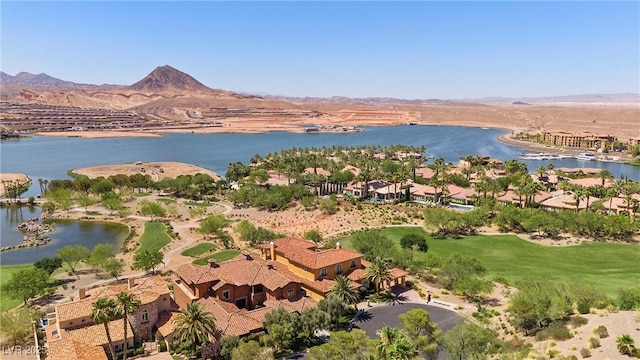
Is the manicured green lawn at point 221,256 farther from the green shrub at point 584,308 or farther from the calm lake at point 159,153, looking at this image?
the calm lake at point 159,153

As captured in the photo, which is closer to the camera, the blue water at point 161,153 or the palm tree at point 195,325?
the palm tree at point 195,325

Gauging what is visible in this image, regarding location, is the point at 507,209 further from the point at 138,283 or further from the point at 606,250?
the point at 138,283

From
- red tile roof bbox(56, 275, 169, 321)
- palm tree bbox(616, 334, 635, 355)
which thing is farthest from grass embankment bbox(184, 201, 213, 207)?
palm tree bbox(616, 334, 635, 355)

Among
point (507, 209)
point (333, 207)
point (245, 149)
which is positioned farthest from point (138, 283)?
point (245, 149)

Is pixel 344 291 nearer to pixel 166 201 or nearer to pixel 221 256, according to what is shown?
pixel 221 256

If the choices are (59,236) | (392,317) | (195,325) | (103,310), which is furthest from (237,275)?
(59,236)

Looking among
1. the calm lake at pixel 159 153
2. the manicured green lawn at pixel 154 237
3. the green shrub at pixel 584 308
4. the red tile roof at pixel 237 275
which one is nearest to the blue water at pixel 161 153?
the calm lake at pixel 159 153
